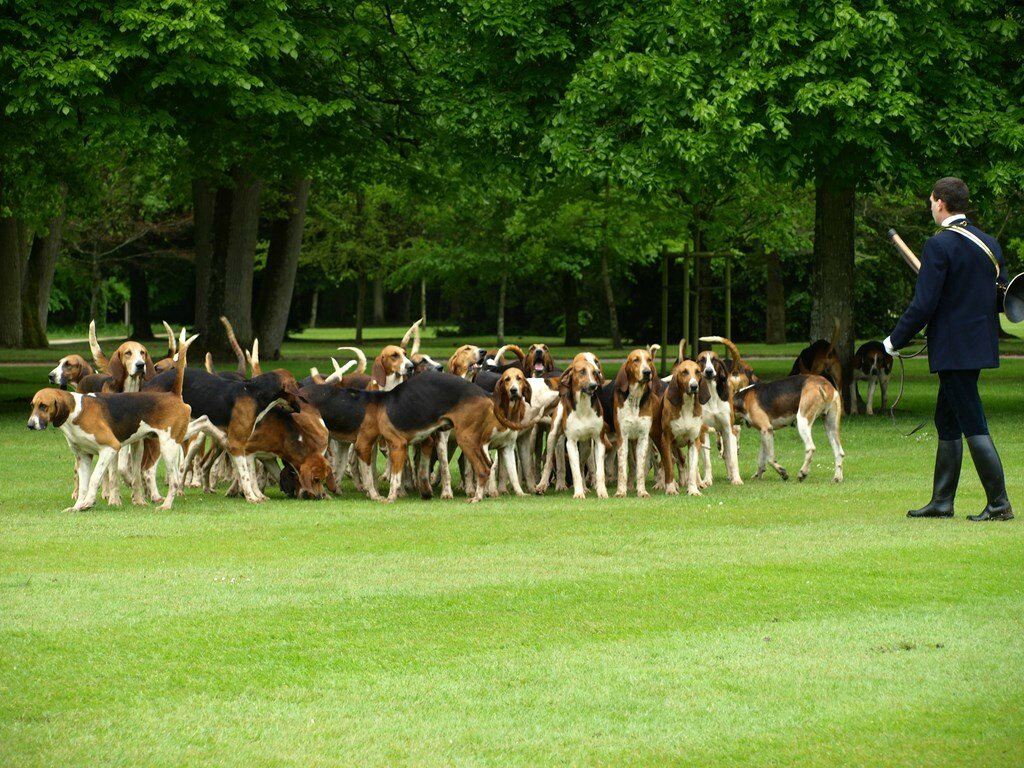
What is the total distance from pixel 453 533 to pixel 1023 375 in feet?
99.9

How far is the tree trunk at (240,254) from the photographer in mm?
38938

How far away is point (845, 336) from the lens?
A: 29.1m

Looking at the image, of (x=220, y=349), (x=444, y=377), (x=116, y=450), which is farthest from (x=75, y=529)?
(x=220, y=349)

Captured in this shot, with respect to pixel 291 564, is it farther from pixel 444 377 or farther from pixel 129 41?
pixel 129 41

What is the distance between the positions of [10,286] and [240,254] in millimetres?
16846

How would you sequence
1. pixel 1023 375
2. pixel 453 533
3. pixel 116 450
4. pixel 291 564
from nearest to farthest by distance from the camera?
pixel 291 564 < pixel 453 533 < pixel 116 450 < pixel 1023 375

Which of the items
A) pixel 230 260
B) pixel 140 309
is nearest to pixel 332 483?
pixel 230 260

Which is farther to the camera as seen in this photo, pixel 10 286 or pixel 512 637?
pixel 10 286

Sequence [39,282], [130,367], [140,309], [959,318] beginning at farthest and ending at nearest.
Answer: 1. [140,309]
2. [39,282]
3. [130,367]
4. [959,318]

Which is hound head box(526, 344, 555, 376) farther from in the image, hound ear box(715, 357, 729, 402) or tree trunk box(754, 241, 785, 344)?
tree trunk box(754, 241, 785, 344)

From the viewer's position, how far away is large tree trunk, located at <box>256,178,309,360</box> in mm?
43969

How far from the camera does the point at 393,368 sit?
17.8 metres

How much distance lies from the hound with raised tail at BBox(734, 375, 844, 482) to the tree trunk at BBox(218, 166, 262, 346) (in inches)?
888

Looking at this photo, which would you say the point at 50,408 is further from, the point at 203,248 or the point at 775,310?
the point at 775,310
